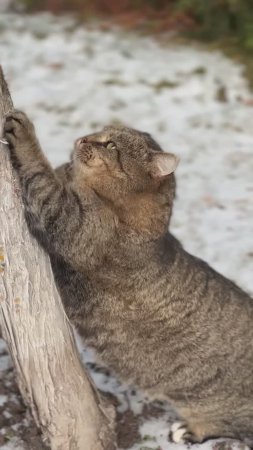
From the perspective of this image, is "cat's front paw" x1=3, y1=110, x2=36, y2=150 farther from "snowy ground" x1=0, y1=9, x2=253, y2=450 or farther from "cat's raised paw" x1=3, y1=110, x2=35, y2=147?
"snowy ground" x1=0, y1=9, x2=253, y2=450

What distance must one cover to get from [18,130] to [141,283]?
3.43 ft

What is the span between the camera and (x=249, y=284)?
4.83 metres

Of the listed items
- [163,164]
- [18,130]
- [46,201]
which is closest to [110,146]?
[163,164]

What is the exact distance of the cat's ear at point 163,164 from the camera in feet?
10.9

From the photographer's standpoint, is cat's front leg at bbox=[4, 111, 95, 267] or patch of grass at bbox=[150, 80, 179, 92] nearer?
cat's front leg at bbox=[4, 111, 95, 267]

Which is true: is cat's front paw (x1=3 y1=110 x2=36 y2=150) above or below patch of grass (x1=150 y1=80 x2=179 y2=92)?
below

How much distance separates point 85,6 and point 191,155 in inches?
159

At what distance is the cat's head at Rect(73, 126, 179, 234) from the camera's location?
3.41m

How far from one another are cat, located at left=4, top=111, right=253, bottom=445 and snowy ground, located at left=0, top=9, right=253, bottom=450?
0.52m

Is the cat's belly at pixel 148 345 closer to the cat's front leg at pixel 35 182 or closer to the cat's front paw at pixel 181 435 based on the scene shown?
the cat's front paw at pixel 181 435

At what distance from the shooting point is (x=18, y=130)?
9.81ft

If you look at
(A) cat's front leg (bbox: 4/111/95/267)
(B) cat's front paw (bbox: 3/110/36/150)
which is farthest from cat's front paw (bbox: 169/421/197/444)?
(B) cat's front paw (bbox: 3/110/36/150)

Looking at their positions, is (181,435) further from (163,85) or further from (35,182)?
(163,85)

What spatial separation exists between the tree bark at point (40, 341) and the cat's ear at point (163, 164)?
71 centimetres
